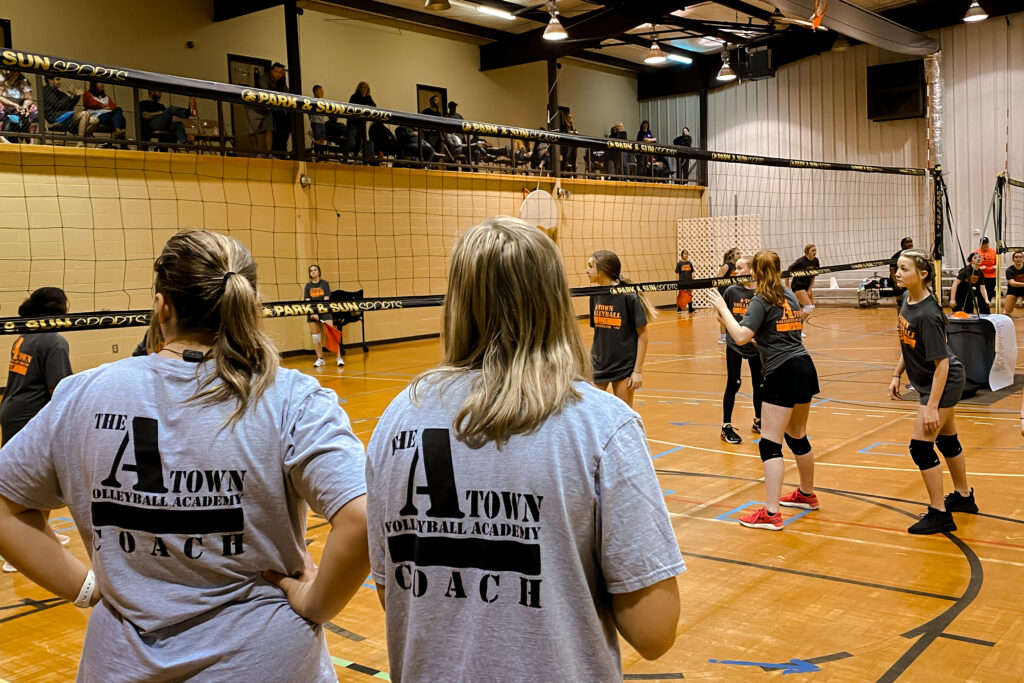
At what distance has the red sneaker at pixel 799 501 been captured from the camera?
17.6 feet

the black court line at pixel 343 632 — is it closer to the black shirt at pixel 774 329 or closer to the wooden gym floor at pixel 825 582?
the wooden gym floor at pixel 825 582

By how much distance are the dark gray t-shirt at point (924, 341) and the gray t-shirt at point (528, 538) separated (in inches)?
155

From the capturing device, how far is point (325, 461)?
1.50 metres

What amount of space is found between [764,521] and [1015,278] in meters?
12.1

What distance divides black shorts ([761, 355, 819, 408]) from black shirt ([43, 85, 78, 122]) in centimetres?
1077

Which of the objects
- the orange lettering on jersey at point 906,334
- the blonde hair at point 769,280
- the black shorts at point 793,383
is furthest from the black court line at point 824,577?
the blonde hair at point 769,280

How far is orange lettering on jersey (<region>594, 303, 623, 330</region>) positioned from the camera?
6.23 m

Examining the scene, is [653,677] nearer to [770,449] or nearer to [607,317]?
[770,449]

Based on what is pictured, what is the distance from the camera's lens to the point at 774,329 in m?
5.09

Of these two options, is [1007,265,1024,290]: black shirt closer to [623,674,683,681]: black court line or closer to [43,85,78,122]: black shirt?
[623,674,683,681]: black court line

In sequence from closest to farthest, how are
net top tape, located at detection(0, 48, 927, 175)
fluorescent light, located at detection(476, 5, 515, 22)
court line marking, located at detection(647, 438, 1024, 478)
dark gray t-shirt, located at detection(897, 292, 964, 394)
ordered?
net top tape, located at detection(0, 48, 927, 175), dark gray t-shirt, located at detection(897, 292, 964, 394), court line marking, located at detection(647, 438, 1024, 478), fluorescent light, located at detection(476, 5, 515, 22)

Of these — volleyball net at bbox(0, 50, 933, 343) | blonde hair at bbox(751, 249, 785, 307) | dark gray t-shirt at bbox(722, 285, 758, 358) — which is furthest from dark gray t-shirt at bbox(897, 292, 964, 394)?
dark gray t-shirt at bbox(722, 285, 758, 358)

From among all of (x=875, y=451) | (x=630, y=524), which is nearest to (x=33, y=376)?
(x=630, y=524)

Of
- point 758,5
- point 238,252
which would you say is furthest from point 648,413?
point 758,5
